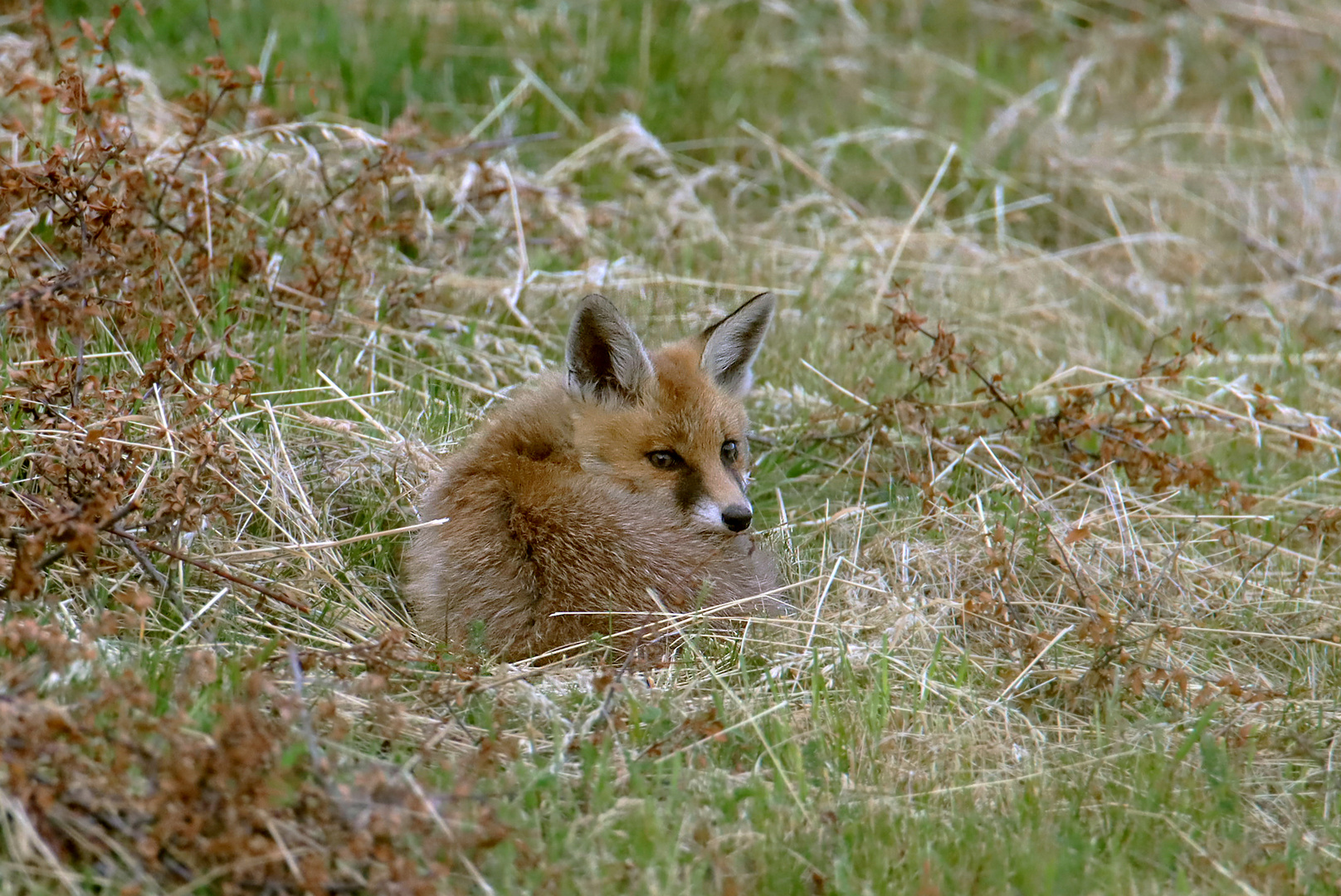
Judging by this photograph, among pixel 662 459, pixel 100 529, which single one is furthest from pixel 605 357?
pixel 100 529

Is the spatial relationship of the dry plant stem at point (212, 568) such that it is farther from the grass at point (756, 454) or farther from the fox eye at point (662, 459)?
the fox eye at point (662, 459)

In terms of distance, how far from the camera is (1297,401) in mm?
6719

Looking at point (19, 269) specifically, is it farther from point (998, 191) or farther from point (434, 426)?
point (998, 191)

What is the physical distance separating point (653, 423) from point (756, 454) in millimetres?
1154

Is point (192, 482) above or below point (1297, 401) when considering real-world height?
above

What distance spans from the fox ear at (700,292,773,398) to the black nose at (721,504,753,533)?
801 millimetres

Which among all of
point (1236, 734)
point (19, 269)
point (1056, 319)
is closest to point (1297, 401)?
point (1056, 319)

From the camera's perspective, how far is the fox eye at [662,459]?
16.0 ft

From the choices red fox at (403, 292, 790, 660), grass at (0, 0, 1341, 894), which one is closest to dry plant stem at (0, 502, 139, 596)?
grass at (0, 0, 1341, 894)

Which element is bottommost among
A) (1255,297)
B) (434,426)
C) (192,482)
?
(1255,297)

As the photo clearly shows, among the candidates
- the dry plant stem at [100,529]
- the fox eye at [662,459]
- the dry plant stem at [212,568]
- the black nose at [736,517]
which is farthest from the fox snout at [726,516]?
the dry plant stem at [100,529]

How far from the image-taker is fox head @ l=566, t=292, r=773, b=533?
189 inches

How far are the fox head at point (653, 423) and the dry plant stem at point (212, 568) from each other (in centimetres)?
126

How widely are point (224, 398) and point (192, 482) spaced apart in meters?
0.40
